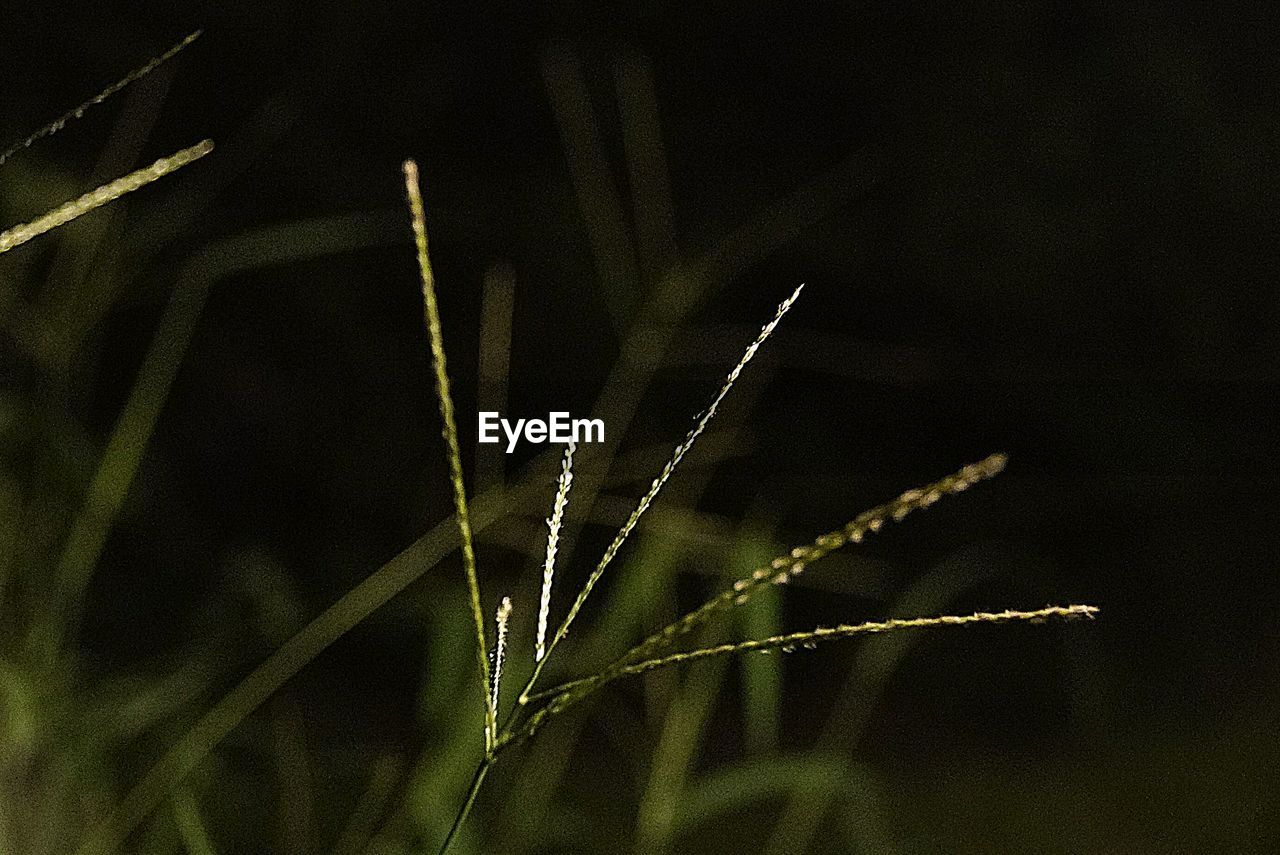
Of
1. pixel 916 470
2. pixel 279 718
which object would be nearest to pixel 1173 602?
pixel 916 470

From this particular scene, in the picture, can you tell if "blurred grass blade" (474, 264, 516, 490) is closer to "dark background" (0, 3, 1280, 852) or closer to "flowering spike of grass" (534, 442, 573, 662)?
"dark background" (0, 3, 1280, 852)

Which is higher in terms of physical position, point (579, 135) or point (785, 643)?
point (579, 135)

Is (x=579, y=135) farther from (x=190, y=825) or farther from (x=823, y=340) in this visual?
(x=190, y=825)

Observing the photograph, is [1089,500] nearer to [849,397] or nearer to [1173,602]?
[1173,602]

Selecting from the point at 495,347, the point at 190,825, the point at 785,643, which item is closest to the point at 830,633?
the point at 785,643

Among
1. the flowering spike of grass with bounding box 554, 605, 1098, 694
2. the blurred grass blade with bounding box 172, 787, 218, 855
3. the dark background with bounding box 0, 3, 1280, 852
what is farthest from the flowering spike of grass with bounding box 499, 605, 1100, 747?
the dark background with bounding box 0, 3, 1280, 852

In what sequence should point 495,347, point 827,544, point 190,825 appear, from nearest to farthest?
point 827,544 < point 190,825 < point 495,347

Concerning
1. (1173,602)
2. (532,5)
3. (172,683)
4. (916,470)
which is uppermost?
(532,5)

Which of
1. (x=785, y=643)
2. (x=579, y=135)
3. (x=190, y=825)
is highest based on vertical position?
(x=579, y=135)

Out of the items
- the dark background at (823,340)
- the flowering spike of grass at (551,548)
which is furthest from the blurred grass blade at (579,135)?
the flowering spike of grass at (551,548)

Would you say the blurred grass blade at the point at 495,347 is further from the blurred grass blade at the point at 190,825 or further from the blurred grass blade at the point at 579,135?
the blurred grass blade at the point at 190,825
